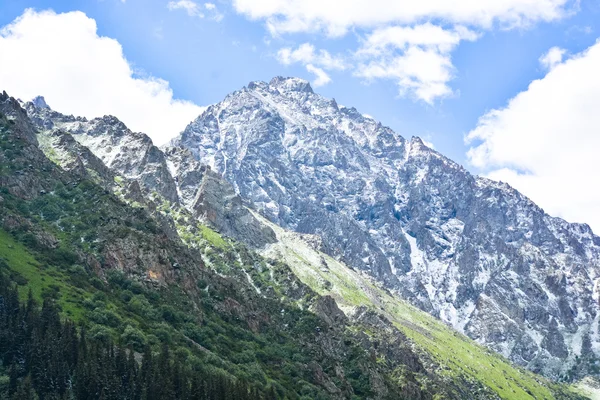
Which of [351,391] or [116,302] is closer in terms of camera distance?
[116,302]

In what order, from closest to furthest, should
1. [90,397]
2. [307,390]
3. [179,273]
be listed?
[90,397] → [307,390] → [179,273]

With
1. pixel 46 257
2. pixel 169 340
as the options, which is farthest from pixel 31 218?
pixel 169 340

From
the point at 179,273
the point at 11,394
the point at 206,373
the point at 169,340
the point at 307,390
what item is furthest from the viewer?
the point at 179,273

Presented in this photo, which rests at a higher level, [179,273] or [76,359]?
[179,273]

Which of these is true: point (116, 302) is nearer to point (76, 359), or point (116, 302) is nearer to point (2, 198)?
point (76, 359)

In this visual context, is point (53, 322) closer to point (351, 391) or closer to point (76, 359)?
point (76, 359)

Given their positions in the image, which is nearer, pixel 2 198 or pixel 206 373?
pixel 206 373

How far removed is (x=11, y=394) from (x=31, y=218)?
95756 millimetres

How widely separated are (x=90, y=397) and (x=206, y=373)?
36.3 meters

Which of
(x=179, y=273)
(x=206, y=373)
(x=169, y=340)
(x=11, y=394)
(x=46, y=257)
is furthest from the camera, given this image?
(x=179, y=273)

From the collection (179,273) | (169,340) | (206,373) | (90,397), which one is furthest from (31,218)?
(90,397)

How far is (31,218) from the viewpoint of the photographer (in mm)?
181250

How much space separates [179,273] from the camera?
188 meters

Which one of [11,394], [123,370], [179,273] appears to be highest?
[179,273]
